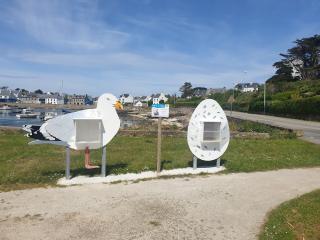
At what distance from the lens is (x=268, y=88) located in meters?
60.3

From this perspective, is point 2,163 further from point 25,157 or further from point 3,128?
point 3,128

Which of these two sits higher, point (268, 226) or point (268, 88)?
point (268, 88)

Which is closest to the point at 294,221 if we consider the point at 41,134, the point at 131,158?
the point at 41,134

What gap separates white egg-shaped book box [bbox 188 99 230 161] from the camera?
11.5 m

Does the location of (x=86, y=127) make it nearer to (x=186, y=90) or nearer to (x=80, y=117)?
(x=80, y=117)

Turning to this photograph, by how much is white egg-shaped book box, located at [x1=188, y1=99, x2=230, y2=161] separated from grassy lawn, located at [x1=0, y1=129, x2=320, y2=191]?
2.65ft

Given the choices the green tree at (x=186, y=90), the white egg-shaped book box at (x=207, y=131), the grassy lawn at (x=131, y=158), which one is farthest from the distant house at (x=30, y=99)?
the white egg-shaped book box at (x=207, y=131)

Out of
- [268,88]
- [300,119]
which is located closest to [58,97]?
[268,88]

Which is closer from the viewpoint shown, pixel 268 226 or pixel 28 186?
pixel 268 226

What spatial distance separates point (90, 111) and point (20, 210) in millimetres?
3774

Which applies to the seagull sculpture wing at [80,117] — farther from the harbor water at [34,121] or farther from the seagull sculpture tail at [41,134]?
the harbor water at [34,121]

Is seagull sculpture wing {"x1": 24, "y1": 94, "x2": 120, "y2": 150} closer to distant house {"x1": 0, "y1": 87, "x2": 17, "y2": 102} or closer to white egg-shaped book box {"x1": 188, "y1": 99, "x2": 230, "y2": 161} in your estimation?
white egg-shaped book box {"x1": 188, "y1": 99, "x2": 230, "y2": 161}

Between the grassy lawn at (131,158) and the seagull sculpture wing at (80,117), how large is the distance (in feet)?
3.90

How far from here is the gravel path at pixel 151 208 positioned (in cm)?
620
